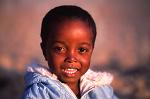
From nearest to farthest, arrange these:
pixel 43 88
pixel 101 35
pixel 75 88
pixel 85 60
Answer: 1. pixel 43 88
2. pixel 85 60
3. pixel 75 88
4. pixel 101 35

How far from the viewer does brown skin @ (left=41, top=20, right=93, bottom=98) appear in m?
2.63

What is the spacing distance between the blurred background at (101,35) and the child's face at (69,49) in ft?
12.2

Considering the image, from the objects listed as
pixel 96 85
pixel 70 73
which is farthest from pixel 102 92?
pixel 70 73

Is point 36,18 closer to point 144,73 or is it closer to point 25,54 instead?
point 25,54

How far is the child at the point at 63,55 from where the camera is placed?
2623 mm

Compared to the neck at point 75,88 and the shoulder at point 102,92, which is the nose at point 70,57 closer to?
the neck at point 75,88

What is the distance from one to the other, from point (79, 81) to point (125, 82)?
343 cm

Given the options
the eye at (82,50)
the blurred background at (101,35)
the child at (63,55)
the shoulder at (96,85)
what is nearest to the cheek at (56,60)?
the child at (63,55)

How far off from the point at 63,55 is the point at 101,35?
4.10m

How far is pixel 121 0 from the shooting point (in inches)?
269

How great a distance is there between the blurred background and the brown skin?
3715 mm

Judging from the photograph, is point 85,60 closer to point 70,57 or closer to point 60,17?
point 70,57

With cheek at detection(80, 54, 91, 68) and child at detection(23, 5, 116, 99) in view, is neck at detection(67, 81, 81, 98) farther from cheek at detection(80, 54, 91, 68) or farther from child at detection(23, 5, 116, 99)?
cheek at detection(80, 54, 91, 68)

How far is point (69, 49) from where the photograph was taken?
263 centimetres
